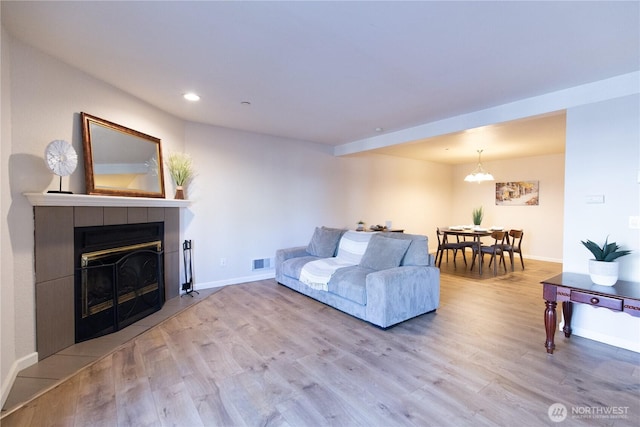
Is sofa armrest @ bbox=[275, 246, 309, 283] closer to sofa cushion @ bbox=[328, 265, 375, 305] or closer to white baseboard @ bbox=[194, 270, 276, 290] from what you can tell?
white baseboard @ bbox=[194, 270, 276, 290]

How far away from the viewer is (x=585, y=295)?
2303mm

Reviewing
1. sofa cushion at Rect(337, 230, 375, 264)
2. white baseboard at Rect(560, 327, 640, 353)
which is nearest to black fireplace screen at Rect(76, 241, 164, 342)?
sofa cushion at Rect(337, 230, 375, 264)

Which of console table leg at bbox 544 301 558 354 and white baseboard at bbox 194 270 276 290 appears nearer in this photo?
console table leg at bbox 544 301 558 354

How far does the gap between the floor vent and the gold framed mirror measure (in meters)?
1.81

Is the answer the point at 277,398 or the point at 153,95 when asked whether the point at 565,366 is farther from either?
the point at 153,95

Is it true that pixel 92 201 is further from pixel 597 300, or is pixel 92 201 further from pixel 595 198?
pixel 595 198

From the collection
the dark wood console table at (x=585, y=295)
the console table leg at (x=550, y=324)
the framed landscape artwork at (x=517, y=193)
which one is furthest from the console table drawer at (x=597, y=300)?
the framed landscape artwork at (x=517, y=193)

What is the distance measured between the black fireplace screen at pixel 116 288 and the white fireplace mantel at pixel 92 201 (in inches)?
18.9

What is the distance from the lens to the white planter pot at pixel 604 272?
2.34 m

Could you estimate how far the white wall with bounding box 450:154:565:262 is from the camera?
251 inches

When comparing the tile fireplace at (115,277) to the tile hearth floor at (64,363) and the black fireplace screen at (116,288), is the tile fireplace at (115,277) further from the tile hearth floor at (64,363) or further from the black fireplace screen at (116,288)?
the tile hearth floor at (64,363)

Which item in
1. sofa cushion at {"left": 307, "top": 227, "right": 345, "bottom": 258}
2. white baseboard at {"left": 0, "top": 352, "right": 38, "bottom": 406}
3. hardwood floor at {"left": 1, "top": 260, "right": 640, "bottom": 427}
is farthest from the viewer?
sofa cushion at {"left": 307, "top": 227, "right": 345, "bottom": 258}

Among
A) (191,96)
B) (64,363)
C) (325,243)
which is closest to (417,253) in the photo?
(325,243)

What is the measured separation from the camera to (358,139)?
17.0ft
